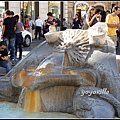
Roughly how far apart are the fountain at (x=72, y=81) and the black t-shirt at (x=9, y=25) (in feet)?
17.1

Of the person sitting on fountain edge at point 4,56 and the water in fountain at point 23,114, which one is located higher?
the person sitting on fountain edge at point 4,56

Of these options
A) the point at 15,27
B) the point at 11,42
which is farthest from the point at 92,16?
the point at 15,27

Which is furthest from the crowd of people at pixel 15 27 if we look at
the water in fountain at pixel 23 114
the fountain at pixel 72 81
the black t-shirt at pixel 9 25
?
the water in fountain at pixel 23 114

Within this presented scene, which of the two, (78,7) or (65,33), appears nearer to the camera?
(65,33)

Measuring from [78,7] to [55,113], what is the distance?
25.5 m

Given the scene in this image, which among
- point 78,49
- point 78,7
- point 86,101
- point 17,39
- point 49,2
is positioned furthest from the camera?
point 78,7

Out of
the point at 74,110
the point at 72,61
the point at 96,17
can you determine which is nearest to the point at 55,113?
the point at 74,110

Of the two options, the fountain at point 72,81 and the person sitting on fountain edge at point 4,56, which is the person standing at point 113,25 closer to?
the person sitting on fountain edge at point 4,56

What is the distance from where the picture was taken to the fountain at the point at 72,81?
16.9 ft

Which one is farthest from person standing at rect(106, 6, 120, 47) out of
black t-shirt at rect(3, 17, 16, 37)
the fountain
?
the fountain

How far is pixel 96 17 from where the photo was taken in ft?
32.3

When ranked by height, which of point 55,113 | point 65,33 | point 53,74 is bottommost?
point 55,113

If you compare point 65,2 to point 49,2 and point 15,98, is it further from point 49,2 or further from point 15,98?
point 15,98

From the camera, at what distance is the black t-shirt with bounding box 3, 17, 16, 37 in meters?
11.3
